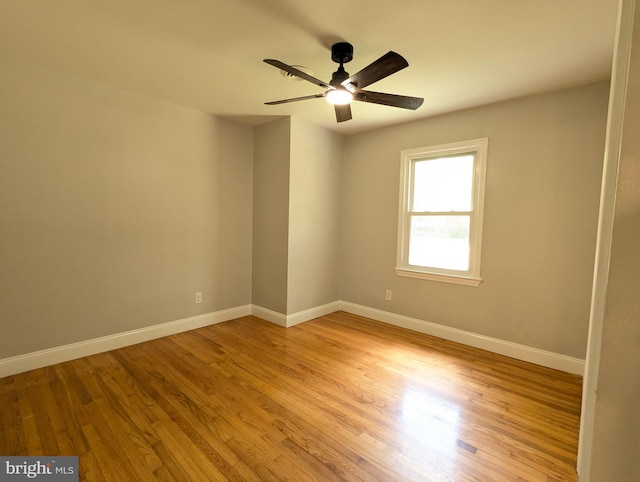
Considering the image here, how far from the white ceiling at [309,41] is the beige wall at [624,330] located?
1.46 metres

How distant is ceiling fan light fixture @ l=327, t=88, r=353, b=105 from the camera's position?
1.94 metres

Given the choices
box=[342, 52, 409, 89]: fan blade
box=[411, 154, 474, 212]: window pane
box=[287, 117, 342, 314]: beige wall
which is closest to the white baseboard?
box=[287, 117, 342, 314]: beige wall

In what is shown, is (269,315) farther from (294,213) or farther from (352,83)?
(352,83)

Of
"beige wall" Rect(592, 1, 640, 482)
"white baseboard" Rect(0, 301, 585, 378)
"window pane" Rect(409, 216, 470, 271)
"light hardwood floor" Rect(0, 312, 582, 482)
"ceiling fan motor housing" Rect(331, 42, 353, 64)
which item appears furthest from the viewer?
"window pane" Rect(409, 216, 470, 271)

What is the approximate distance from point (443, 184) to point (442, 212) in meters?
0.33

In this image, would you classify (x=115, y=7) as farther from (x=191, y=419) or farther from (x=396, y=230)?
(x=396, y=230)

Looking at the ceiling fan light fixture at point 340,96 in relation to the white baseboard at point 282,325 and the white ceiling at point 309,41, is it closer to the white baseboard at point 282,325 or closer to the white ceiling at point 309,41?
the white ceiling at point 309,41

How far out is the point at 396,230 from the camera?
3.64 m

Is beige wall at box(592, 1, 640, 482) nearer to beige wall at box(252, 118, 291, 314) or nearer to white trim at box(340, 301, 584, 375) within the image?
white trim at box(340, 301, 584, 375)

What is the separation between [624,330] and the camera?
65 cm

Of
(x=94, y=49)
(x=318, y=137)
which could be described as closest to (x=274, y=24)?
(x=94, y=49)

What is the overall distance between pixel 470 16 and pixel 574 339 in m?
2.71

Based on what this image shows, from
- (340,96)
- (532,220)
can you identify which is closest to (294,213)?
(340,96)

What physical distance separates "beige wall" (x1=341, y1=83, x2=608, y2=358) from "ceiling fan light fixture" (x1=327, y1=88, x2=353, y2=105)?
172cm
